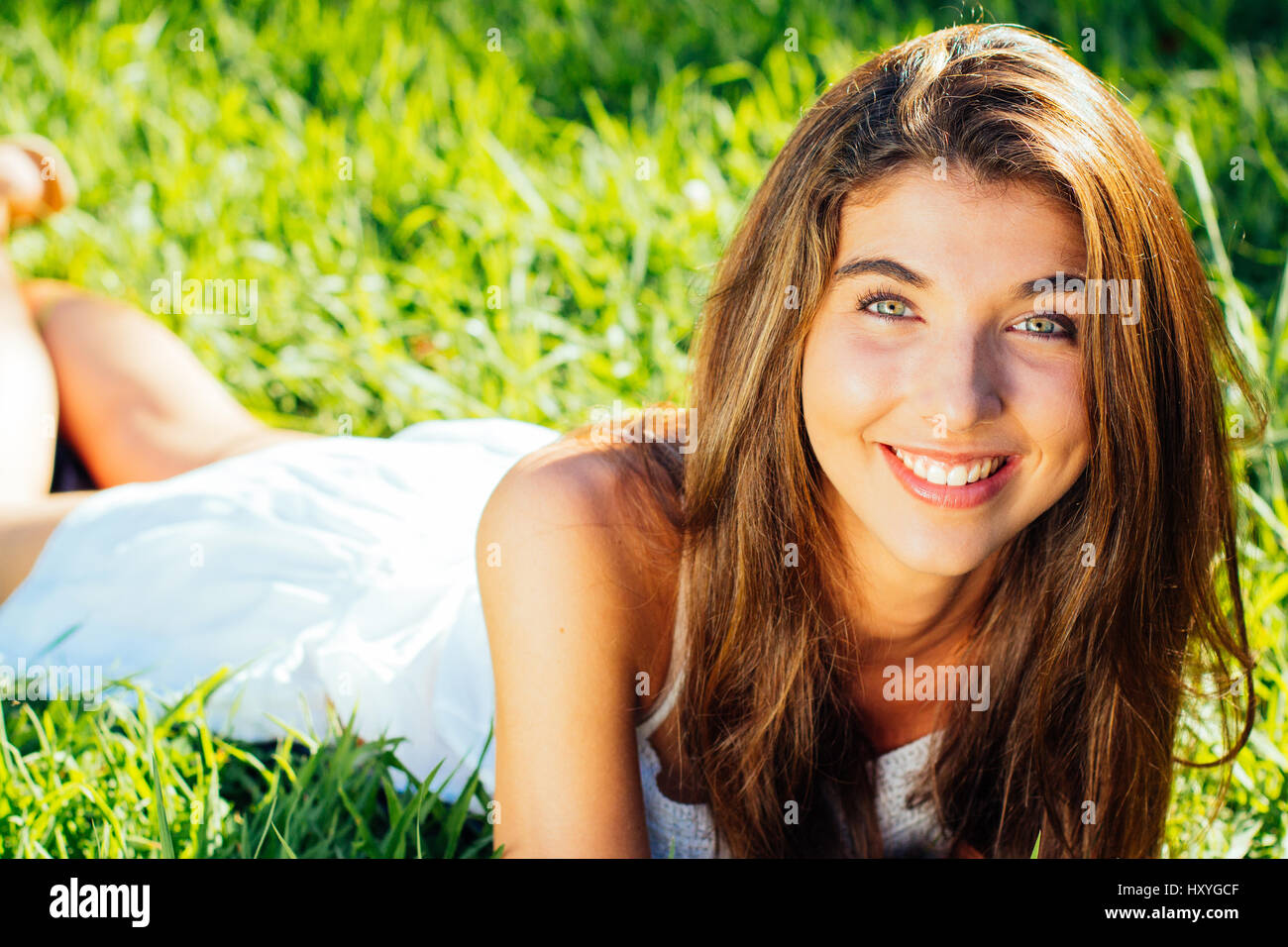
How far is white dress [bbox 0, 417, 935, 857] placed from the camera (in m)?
2.28

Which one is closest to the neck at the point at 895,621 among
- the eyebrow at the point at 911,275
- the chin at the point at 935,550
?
the chin at the point at 935,550

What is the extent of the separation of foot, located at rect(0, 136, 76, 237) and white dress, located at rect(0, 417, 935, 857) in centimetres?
128

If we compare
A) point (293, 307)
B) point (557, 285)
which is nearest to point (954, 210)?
point (557, 285)

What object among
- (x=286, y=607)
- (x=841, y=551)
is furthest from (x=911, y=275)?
(x=286, y=607)

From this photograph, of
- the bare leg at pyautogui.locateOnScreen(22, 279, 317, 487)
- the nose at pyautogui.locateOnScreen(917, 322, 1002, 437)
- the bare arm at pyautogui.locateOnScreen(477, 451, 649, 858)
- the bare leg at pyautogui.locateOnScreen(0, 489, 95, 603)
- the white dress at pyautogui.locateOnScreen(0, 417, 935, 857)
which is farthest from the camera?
the bare leg at pyautogui.locateOnScreen(22, 279, 317, 487)

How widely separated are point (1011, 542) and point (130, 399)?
5.90 ft

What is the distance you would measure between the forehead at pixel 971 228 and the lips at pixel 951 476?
0.24 meters

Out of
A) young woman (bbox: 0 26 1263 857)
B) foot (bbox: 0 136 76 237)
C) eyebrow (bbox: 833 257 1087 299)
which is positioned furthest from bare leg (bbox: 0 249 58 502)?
eyebrow (bbox: 833 257 1087 299)

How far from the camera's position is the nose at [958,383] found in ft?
5.13

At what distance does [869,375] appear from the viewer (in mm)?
1634

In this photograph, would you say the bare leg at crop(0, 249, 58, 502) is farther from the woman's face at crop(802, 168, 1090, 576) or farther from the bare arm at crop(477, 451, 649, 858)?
the woman's face at crop(802, 168, 1090, 576)

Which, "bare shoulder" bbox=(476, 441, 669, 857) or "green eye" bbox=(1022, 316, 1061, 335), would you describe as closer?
"green eye" bbox=(1022, 316, 1061, 335)

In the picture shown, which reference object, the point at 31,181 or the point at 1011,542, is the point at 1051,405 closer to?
the point at 1011,542

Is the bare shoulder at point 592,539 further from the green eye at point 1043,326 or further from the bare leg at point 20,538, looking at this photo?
the bare leg at point 20,538
